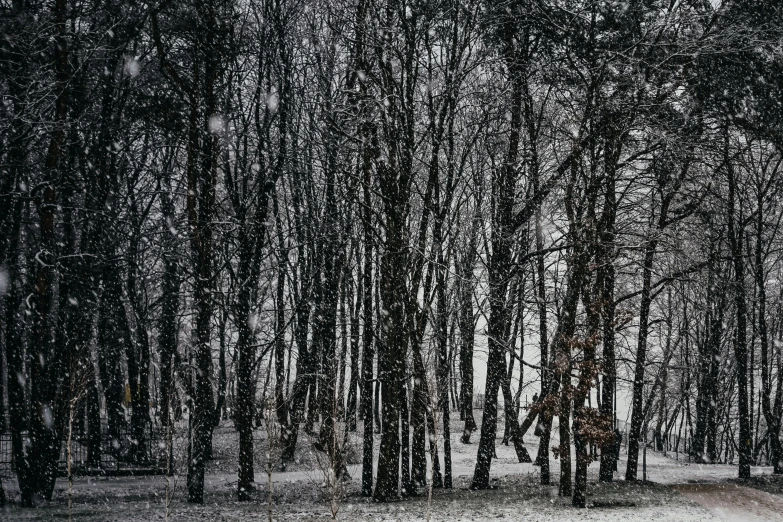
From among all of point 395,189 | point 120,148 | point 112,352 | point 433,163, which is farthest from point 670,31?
point 112,352

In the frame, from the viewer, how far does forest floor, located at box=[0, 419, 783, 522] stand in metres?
12.0

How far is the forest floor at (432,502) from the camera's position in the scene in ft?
39.3

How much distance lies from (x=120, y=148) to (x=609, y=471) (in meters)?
17.4

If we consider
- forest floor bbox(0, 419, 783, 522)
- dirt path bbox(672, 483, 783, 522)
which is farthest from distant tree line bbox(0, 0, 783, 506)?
dirt path bbox(672, 483, 783, 522)

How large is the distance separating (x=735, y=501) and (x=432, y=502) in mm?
7254

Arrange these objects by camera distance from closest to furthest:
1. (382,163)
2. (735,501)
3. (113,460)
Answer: (735,501)
(382,163)
(113,460)

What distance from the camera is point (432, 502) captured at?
45.9 ft

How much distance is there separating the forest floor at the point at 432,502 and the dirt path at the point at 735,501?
0.08 feet

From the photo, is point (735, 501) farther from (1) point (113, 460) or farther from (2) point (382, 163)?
(1) point (113, 460)

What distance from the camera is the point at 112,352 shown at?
19953 mm

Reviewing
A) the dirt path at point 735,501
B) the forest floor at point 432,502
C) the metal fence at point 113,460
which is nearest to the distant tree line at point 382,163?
the forest floor at point 432,502

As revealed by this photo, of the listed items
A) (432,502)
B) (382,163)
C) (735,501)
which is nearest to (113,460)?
(432,502)

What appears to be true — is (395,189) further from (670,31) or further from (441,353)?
(670,31)

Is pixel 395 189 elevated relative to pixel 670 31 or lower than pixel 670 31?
lower
